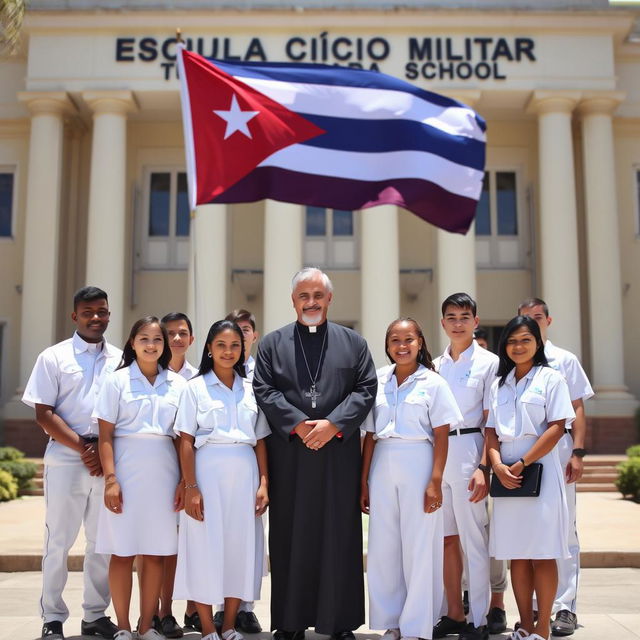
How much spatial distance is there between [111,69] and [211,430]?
14.4m

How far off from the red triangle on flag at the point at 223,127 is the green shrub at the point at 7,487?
7.33 m

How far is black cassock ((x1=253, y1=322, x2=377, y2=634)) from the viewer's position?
16.2 feet

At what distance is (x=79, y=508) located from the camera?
17.6 feet

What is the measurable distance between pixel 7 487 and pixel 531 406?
33.0 ft

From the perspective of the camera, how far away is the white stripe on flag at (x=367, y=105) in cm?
812

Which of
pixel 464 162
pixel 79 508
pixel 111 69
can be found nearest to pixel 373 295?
pixel 111 69

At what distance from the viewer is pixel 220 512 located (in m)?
4.89

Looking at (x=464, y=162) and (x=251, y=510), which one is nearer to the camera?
(x=251, y=510)

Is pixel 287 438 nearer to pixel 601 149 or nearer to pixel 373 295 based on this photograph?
pixel 373 295

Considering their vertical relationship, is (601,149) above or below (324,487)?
above

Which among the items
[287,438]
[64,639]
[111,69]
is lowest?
[64,639]

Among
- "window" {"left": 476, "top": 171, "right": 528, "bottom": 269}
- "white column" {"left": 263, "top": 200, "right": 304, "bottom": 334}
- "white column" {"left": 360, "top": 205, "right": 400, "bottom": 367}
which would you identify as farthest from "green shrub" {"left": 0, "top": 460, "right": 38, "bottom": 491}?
"window" {"left": 476, "top": 171, "right": 528, "bottom": 269}

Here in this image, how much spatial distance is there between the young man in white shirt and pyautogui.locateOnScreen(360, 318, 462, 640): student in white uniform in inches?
69.7

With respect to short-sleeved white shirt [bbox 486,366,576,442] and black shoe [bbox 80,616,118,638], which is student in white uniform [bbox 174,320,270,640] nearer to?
black shoe [bbox 80,616,118,638]
